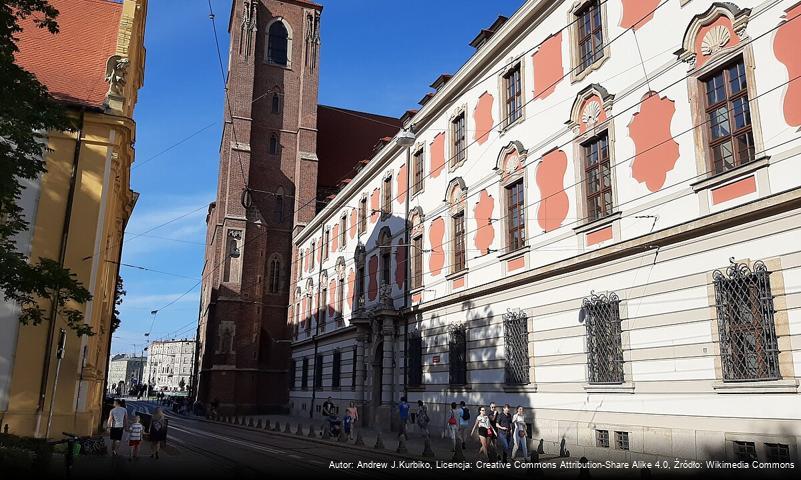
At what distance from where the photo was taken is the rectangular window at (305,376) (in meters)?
42.7

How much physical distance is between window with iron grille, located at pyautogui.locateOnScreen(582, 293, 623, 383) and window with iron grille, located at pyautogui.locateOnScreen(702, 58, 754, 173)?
425 cm

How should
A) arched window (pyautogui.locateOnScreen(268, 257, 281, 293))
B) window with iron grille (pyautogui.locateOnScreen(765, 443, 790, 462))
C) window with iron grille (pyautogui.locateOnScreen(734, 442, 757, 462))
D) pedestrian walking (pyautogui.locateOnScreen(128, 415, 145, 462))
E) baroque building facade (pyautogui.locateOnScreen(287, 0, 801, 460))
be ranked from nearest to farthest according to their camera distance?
window with iron grille (pyautogui.locateOnScreen(765, 443, 790, 462)) → window with iron grille (pyautogui.locateOnScreen(734, 442, 757, 462)) → baroque building facade (pyautogui.locateOnScreen(287, 0, 801, 460)) → pedestrian walking (pyautogui.locateOnScreen(128, 415, 145, 462)) → arched window (pyautogui.locateOnScreen(268, 257, 281, 293))

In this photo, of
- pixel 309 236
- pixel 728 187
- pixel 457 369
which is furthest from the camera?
pixel 309 236

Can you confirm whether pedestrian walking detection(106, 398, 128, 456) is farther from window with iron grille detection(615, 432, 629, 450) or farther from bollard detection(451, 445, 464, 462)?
window with iron grille detection(615, 432, 629, 450)

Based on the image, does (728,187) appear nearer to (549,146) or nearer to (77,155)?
(549,146)

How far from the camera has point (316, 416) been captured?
130 ft

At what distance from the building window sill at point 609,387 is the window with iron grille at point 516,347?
2.85 metres

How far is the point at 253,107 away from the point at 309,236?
1417cm

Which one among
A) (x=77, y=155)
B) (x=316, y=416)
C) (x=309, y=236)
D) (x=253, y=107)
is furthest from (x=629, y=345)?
(x=253, y=107)

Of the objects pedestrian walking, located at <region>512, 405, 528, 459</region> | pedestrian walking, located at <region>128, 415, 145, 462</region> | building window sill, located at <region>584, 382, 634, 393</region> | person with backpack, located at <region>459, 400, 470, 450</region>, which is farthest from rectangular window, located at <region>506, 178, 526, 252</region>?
pedestrian walking, located at <region>128, 415, 145, 462</region>

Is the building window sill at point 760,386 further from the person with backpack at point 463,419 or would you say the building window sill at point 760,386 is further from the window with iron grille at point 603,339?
the person with backpack at point 463,419

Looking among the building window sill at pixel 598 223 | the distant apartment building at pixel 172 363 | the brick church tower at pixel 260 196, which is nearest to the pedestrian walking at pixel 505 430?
the building window sill at pixel 598 223

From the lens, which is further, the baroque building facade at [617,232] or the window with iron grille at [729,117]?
the window with iron grille at [729,117]

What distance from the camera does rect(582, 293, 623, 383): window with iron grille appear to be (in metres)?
15.5
